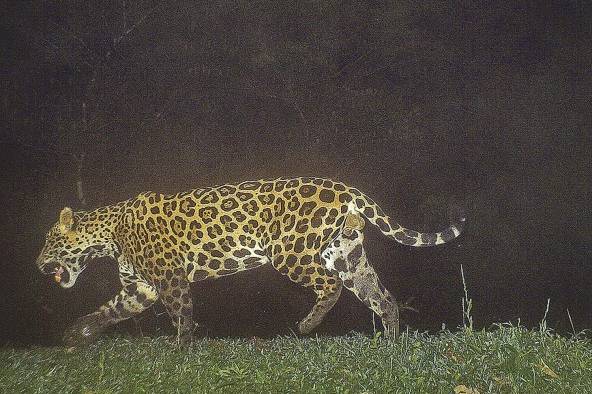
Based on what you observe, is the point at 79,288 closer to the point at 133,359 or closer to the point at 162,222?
the point at 162,222

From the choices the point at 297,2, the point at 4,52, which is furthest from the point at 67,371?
the point at 297,2

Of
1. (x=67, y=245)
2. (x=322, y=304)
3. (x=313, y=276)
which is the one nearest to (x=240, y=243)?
(x=313, y=276)

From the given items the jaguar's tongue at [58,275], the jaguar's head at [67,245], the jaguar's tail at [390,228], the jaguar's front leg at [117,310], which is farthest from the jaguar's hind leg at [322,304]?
the jaguar's tongue at [58,275]

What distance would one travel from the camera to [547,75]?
536 cm

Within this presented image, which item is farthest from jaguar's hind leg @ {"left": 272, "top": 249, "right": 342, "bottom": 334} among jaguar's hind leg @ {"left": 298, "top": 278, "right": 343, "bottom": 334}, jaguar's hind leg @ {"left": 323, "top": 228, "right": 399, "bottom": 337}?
jaguar's hind leg @ {"left": 323, "top": 228, "right": 399, "bottom": 337}

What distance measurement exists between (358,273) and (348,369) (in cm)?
132

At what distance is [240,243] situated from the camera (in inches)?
188

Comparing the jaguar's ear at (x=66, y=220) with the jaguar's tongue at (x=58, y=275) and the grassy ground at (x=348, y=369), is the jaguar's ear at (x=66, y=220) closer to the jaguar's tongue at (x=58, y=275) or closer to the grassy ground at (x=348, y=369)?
the jaguar's tongue at (x=58, y=275)

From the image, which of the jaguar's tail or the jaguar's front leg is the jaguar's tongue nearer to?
the jaguar's front leg

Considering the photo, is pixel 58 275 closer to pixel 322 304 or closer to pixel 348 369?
pixel 322 304

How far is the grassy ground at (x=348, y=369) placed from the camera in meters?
3.34

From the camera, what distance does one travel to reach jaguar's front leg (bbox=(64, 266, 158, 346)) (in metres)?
4.79

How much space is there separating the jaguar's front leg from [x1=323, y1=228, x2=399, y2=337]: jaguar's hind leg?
1.28 m

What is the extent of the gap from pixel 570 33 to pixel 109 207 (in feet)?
12.1
